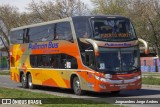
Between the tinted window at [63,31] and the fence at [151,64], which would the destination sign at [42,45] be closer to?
the tinted window at [63,31]

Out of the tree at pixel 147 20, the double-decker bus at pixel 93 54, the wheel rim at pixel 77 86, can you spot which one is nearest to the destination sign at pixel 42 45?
the double-decker bus at pixel 93 54

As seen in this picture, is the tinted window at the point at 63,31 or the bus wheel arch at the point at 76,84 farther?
the tinted window at the point at 63,31

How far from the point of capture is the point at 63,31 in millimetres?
20828

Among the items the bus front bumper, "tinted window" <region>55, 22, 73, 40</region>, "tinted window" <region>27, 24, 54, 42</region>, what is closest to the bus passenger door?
the bus front bumper

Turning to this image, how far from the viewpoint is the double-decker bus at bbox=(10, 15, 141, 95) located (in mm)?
18266

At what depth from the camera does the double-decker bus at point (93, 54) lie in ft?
59.9

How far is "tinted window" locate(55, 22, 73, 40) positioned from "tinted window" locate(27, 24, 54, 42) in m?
0.70

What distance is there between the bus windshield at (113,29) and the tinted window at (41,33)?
12.8 feet

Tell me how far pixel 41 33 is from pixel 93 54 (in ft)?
19.4

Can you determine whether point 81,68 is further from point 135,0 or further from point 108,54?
point 135,0

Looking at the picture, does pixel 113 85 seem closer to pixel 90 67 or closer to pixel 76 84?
pixel 90 67

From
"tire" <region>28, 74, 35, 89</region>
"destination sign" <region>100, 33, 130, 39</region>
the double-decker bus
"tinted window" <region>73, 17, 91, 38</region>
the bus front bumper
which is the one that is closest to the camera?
the bus front bumper

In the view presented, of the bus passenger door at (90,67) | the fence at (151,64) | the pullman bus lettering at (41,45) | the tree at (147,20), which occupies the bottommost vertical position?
the fence at (151,64)

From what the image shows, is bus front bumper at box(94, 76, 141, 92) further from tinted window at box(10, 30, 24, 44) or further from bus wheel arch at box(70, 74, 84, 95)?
tinted window at box(10, 30, 24, 44)
